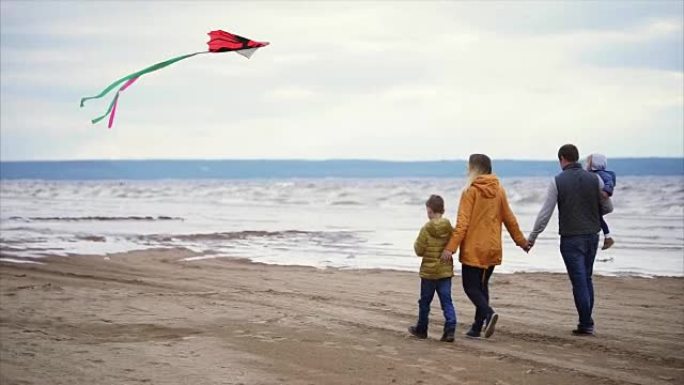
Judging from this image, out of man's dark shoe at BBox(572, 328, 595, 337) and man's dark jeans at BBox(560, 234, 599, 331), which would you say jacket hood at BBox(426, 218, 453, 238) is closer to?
man's dark jeans at BBox(560, 234, 599, 331)

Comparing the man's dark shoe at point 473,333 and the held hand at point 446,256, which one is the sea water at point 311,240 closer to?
the man's dark shoe at point 473,333

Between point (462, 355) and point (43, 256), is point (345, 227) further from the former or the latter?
point (462, 355)

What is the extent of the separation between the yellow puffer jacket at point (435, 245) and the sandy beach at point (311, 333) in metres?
0.67

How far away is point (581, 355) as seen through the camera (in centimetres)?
780

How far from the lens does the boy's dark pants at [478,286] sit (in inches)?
331

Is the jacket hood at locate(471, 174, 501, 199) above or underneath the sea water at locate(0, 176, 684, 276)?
above

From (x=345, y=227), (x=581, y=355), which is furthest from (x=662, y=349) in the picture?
(x=345, y=227)

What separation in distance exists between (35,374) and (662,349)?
5.44m

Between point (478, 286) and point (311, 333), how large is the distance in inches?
66.4

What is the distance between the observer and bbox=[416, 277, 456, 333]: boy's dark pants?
27.2 ft

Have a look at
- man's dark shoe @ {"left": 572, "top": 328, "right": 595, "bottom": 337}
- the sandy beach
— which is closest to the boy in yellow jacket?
the sandy beach

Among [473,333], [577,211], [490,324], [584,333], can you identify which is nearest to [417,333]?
[473,333]

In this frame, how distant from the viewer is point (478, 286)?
845 centimetres

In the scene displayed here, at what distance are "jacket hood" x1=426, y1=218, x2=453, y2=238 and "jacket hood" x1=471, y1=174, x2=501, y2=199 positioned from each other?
460 mm
